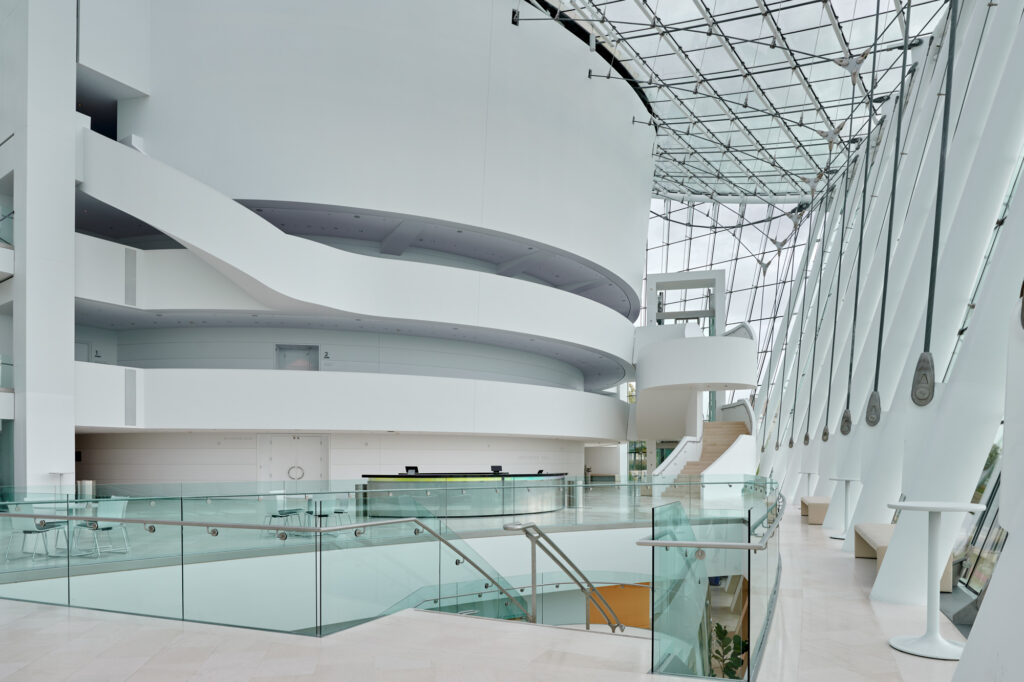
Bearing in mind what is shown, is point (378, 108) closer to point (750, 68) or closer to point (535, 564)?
point (750, 68)

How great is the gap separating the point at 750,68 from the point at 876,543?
2243 cm

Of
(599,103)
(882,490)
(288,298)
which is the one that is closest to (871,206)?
(599,103)

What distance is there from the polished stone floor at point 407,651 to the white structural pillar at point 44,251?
12450 mm

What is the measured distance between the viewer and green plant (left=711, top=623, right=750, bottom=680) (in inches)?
210

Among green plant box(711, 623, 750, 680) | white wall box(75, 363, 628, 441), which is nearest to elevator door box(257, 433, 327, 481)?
white wall box(75, 363, 628, 441)

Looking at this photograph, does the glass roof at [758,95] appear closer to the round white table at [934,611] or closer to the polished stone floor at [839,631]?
the polished stone floor at [839,631]

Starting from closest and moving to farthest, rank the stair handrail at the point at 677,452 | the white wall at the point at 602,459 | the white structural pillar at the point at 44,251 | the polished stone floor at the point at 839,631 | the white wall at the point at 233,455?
the polished stone floor at the point at 839,631, the white structural pillar at the point at 44,251, the white wall at the point at 233,455, the stair handrail at the point at 677,452, the white wall at the point at 602,459

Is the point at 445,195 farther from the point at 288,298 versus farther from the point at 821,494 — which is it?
the point at 821,494

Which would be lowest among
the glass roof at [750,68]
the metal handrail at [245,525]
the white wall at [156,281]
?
the metal handrail at [245,525]

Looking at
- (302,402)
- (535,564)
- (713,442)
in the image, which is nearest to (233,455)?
(302,402)

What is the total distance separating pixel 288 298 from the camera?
2236 centimetres

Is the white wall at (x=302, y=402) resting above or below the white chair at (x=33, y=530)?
above

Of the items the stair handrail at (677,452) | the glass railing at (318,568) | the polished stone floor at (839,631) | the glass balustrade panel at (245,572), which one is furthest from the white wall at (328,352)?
the glass balustrade panel at (245,572)

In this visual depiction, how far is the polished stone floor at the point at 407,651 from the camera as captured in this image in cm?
543
